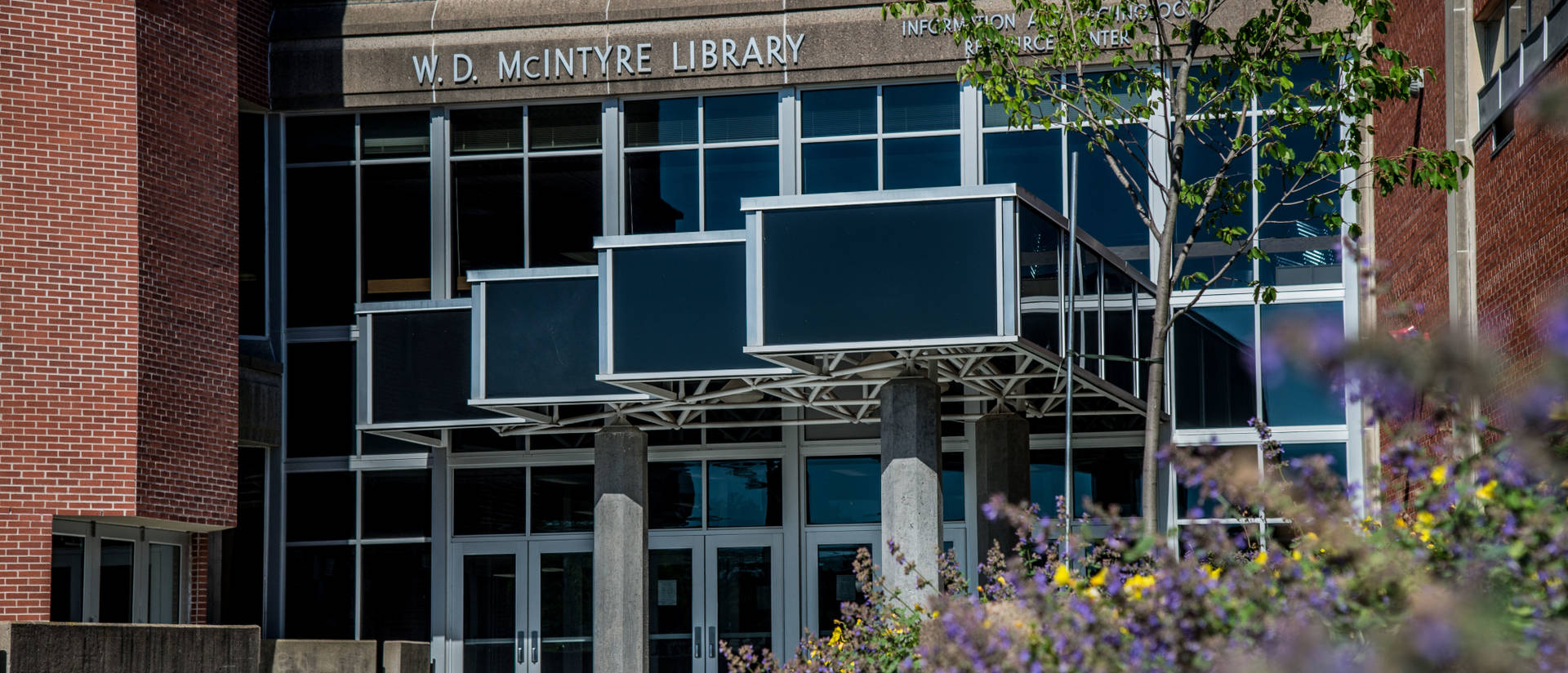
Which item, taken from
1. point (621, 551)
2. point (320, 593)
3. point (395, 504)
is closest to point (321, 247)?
point (395, 504)

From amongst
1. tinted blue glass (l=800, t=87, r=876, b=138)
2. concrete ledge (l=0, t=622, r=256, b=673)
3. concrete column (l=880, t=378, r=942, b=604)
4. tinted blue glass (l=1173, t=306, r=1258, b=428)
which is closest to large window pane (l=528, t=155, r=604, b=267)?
tinted blue glass (l=800, t=87, r=876, b=138)

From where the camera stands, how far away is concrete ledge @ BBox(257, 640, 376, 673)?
1969 cm

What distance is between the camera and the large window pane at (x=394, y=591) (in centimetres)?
2111

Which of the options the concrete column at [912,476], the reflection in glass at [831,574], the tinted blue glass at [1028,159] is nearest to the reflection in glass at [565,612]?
the reflection in glass at [831,574]

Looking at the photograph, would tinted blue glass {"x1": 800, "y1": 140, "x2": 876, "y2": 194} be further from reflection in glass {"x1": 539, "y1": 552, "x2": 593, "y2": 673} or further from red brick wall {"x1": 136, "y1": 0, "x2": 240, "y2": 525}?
red brick wall {"x1": 136, "y1": 0, "x2": 240, "y2": 525}

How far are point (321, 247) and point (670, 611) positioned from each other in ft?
21.6

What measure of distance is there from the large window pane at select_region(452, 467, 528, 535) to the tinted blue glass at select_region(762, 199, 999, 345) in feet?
24.8

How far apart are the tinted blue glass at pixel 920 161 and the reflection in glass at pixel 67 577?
1024 cm

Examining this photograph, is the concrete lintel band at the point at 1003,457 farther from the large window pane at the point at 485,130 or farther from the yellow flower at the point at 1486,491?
the yellow flower at the point at 1486,491

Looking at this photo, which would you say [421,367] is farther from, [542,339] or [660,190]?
[660,190]

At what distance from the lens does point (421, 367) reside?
18969 millimetres

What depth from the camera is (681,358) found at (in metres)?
16.0

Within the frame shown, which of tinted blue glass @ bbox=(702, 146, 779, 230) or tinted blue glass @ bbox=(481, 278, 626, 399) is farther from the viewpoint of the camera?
tinted blue glass @ bbox=(702, 146, 779, 230)

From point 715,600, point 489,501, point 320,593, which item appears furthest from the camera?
point 320,593
